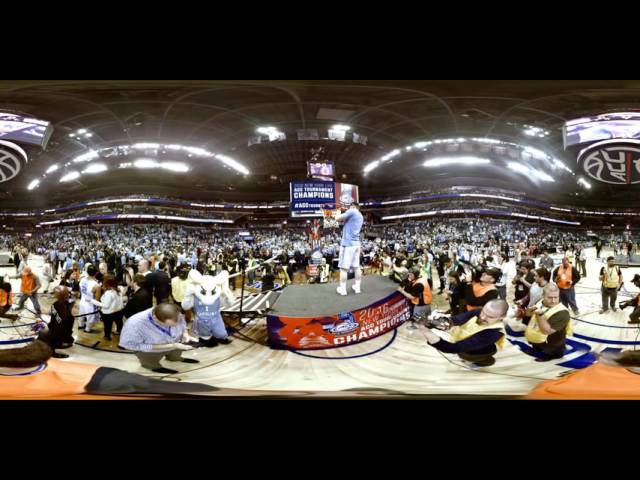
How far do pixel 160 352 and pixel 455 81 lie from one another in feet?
9.09

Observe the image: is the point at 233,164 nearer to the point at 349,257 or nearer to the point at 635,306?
the point at 349,257

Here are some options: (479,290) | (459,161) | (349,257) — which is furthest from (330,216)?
(479,290)

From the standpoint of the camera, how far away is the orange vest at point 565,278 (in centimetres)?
Answer: 206

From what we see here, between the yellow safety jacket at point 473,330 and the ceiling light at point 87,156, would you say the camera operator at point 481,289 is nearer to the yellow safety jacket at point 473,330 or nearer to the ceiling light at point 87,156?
the yellow safety jacket at point 473,330

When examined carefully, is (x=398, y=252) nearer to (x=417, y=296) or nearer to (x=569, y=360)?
(x=417, y=296)

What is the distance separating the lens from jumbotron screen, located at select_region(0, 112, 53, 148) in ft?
6.72

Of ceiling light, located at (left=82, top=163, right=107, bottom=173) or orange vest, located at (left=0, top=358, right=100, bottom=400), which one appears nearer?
orange vest, located at (left=0, top=358, right=100, bottom=400)

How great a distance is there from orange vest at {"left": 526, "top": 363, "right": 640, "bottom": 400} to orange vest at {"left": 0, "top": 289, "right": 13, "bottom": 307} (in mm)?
3663

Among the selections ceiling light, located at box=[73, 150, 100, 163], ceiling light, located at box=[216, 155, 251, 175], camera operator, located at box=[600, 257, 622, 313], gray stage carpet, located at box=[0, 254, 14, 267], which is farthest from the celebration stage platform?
gray stage carpet, located at box=[0, 254, 14, 267]

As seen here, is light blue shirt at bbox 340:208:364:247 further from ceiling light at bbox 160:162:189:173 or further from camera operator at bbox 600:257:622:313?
camera operator at bbox 600:257:622:313

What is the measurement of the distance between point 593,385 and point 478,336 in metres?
0.86

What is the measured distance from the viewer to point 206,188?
2.18 meters

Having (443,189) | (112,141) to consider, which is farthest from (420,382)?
(112,141)

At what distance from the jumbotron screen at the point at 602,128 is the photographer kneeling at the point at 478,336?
131cm
